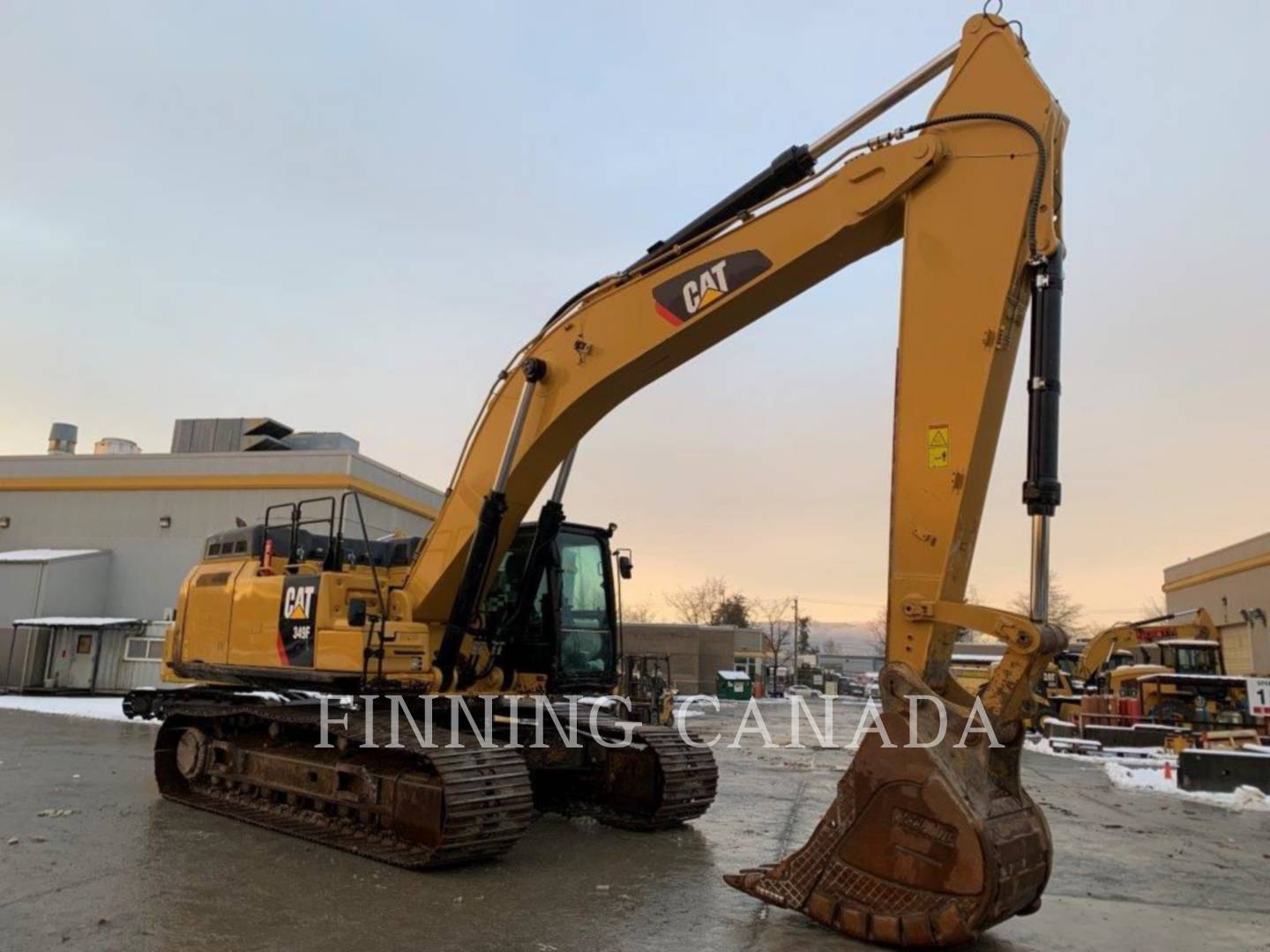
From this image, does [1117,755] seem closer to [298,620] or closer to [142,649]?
[298,620]

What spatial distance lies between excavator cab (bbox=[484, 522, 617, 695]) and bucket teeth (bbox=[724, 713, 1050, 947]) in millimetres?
3389

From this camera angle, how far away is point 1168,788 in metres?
12.4

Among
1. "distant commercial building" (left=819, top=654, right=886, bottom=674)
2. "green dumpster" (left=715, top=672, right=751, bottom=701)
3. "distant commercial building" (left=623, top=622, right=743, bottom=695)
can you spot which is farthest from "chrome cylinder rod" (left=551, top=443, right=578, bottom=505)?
Answer: "distant commercial building" (left=819, top=654, right=886, bottom=674)

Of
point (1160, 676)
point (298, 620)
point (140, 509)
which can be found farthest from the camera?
point (140, 509)

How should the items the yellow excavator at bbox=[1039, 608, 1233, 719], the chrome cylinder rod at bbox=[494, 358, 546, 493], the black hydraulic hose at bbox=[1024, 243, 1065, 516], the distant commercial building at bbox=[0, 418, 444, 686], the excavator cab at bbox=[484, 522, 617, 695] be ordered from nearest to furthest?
1. the black hydraulic hose at bbox=[1024, 243, 1065, 516]
2. the chrome cylinder rod at bbox=[494, 358, 546, 493]
3. the excavator cab at bbox=[484, 522, 617, 695]
4. the yellow excavator at bbox=[1039, 608, 1233, 719]
5. the distant commercial building at bbox=[0, 418, 444, 686]

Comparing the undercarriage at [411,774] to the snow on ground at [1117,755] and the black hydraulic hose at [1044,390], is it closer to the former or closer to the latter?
the black hydraulic hose at [1044,390]

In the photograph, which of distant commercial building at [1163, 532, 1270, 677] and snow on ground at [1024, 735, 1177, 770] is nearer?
snow on ground at [1024, 735, 1177, 770]

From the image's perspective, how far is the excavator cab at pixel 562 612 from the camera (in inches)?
314

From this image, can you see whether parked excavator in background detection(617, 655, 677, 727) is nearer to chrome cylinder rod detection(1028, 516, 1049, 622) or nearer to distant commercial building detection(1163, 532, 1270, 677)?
chrome cylinder rod detection(1028, 516, 1049, 622)

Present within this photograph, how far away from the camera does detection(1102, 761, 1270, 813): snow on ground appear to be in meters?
11.0

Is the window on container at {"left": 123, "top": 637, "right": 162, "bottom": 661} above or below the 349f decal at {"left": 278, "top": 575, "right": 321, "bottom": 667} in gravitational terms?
below

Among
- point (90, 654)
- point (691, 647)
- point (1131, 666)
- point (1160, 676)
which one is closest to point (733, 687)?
point (691, 647)

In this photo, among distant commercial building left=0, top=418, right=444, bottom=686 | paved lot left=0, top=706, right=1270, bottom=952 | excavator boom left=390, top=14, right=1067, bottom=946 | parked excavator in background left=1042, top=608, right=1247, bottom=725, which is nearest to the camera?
excavator boom left=390, top=14, right=1067, bottom=946

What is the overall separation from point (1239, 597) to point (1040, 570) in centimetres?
3223
